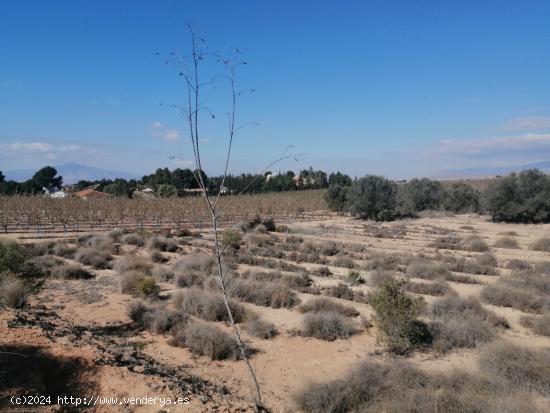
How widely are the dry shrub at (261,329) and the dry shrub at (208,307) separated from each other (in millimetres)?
931

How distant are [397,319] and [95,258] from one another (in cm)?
1662

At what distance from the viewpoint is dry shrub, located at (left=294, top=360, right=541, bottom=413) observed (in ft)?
21.5

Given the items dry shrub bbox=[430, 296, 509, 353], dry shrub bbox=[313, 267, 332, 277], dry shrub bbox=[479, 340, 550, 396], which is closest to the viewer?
dry shrub bbox=[479, 340, 550, 396]

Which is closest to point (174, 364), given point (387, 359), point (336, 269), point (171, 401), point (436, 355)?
point (171, 401)

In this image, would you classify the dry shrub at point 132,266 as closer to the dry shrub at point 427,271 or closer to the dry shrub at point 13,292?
the dry shrub at point 13,292

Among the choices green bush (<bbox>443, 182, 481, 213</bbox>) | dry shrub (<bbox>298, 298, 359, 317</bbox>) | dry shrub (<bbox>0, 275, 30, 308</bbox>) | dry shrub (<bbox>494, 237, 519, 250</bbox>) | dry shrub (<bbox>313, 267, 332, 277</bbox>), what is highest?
green bush (<bbox>443, 182, 481, 213</bbox>)

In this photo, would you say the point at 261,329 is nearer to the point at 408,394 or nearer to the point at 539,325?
the point at 408,394

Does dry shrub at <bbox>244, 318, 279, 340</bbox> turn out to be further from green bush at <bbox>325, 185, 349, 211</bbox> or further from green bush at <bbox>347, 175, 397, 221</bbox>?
green bush at <bbox>325, 185, 349, 211</bbox>

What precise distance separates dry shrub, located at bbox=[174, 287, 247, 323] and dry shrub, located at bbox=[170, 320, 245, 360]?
201 centimetres

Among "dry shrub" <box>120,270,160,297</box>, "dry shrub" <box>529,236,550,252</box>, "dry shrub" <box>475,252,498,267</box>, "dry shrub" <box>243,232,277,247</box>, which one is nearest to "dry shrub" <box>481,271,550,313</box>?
"dry shrub" <box>475,252,498,267</box>

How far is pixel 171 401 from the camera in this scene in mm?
6242

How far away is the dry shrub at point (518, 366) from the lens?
7789 mm

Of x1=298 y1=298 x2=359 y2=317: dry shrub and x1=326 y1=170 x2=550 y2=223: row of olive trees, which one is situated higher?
x1=326 y1=170 x2=550 y2=223: row of olive trees

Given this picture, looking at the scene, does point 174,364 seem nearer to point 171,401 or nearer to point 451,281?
point 171,401
